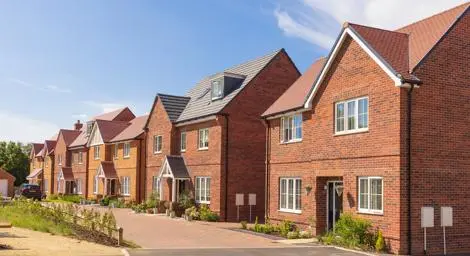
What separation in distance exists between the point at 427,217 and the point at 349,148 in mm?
4072

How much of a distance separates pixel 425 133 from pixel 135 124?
34.4 meters

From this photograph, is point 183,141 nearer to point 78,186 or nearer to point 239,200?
point 239,200

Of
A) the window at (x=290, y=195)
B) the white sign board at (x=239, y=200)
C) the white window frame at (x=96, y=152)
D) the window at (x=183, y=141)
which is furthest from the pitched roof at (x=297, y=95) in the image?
the white window frame at (x=96, y=152)

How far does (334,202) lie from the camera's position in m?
→ 22.9

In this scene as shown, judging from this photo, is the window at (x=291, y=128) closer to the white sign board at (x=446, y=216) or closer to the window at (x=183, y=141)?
the white sign board at (x=446, y=216)

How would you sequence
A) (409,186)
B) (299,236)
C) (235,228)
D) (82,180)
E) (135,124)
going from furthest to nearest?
(82,180)
(135,124)
(235,228)
(299,236)
(409,186)

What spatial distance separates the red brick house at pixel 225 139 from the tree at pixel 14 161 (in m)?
53.3

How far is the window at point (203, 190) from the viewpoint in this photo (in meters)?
32.8

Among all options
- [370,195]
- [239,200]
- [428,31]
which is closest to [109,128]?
[239,200]

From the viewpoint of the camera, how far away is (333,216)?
23.0 m

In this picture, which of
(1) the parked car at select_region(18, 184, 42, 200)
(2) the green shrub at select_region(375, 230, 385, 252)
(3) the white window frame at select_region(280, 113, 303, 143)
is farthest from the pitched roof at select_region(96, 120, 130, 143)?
(2) the green shrub at select_region(375, 230, 385, 252)

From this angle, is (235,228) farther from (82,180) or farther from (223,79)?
(82,180)

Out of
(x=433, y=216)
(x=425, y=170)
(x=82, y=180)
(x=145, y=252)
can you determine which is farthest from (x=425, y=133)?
(x=82, y=180)

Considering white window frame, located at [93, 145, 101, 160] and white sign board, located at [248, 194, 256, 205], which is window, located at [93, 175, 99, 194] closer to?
white window frame, located at [93, 145, 101, 160]
